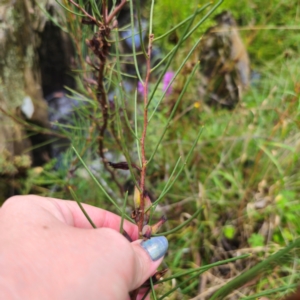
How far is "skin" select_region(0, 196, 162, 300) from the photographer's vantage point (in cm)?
44

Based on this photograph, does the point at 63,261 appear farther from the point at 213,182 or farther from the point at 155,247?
the point at 213,182

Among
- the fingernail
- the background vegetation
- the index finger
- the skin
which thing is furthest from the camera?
the background vegetation

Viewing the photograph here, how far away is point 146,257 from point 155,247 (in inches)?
1.1

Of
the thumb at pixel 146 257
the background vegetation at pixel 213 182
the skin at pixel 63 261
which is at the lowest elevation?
the background vegetation at pixel 213 182

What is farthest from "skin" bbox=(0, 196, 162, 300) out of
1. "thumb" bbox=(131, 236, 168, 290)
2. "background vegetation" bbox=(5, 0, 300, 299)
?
"background vegetation" bbox=(5, 0, 300, 299)

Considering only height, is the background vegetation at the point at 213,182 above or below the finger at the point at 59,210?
below

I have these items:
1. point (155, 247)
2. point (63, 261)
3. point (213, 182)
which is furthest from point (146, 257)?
point (213, 182)

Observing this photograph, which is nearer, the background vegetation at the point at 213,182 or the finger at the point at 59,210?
the finger at the point at 59,210

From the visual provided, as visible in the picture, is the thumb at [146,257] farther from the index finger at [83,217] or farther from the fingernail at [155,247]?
the index finger at [83,217]

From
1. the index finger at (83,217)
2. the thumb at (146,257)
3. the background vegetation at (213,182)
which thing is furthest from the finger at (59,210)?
the background vegetation at (213,182)

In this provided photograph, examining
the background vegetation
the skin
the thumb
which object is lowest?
the background vegetation

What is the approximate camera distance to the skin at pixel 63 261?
437 mm

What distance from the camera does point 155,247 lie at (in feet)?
1.84

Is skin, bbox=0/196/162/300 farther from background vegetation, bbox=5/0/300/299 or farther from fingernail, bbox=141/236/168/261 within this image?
background vegetation, bbox=5/0/300/299
